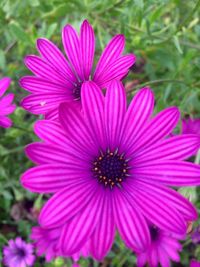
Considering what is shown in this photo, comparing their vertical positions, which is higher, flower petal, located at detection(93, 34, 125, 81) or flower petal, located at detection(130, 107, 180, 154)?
flower petal, located at detection(93, 34, 125, 81)

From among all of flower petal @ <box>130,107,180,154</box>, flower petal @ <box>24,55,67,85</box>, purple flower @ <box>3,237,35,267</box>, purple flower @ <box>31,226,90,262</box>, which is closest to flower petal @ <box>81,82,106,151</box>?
flower petal @ <box>130,107,180,154</box>

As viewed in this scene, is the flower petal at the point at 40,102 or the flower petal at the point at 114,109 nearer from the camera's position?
the flower petal at the point at 114,109

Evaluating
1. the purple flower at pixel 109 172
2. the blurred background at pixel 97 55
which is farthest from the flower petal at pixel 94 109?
the blurred background at pixel 97 55

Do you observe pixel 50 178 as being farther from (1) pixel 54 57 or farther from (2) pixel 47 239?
(2) pixel 47 239

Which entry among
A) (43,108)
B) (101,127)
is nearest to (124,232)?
(101,127)

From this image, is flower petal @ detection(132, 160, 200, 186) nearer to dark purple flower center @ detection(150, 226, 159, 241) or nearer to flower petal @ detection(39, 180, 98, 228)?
flower petal @ detection(39, 180, 98, 228)

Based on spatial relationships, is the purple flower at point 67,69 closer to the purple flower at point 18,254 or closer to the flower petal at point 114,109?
the flower petal at point 114,109

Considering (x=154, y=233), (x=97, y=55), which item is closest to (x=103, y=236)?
(x=154, y=233)
